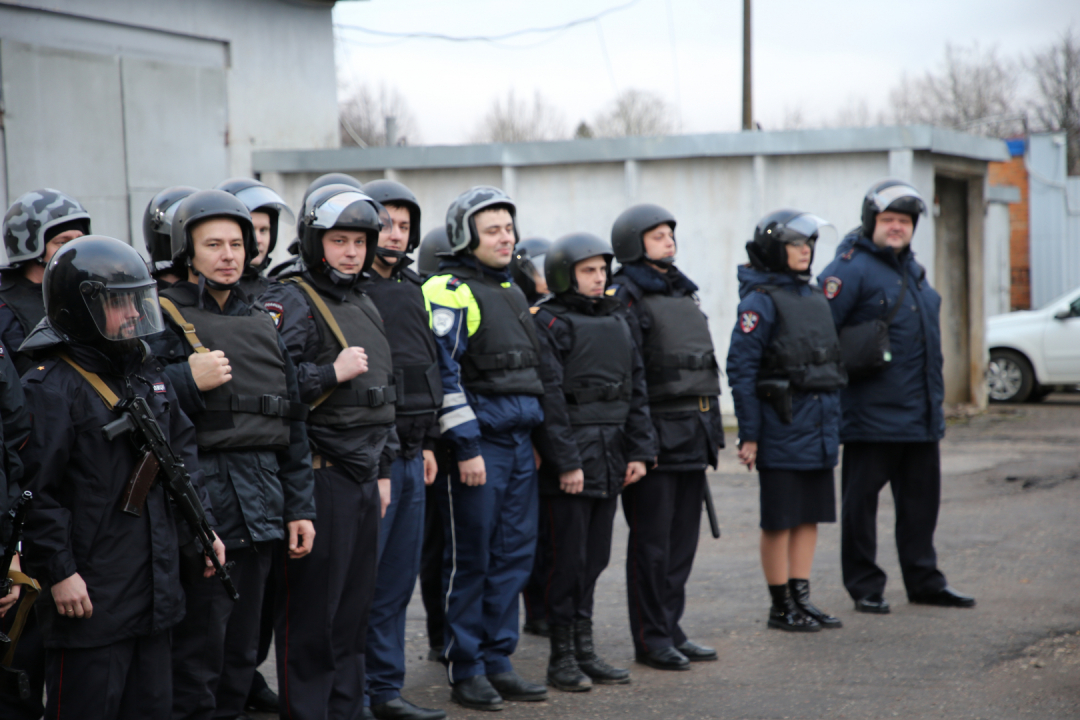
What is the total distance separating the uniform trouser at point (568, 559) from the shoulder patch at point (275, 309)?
1.70 metres

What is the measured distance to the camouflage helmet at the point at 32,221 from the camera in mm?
4590

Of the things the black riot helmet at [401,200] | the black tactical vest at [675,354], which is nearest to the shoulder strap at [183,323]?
the black riot helmet at [401,200]

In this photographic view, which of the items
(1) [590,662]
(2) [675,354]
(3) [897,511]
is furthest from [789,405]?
(1) [590,662]

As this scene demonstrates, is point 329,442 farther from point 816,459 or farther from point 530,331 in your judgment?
point 816,459

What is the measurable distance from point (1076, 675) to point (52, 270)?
4790mm

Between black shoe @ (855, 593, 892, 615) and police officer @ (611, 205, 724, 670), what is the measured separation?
4.04 feet

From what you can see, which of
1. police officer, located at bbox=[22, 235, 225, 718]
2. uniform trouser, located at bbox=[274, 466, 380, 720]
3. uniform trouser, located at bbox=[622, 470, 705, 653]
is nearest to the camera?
police officer, located at bbox=[22, 235, 225, 718]

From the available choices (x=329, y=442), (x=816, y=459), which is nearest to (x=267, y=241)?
(x=329, y=442)

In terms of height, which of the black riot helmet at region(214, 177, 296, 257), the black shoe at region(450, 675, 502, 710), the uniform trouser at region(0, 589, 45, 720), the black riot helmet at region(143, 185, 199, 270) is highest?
the black riot helmet at region(214, 177, 296, 257)

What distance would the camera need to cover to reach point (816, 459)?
20.3 ft

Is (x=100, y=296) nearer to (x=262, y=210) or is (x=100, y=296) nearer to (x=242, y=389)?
(x=242, y=389)

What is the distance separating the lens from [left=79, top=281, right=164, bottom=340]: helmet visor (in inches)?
136

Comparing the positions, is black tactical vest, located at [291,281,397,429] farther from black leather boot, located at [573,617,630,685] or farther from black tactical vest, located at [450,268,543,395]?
black leather boot, located at [573,617,630,685]

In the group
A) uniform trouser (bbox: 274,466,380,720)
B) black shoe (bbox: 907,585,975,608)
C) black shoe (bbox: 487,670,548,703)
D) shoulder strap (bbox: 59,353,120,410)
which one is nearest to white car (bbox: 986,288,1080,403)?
black shoe (bbox: 907,585,975,608)
